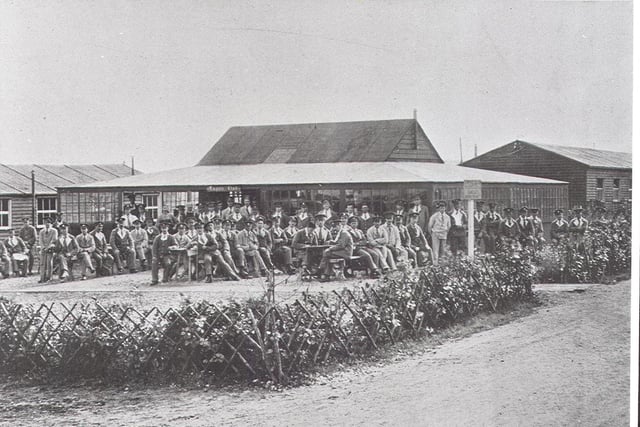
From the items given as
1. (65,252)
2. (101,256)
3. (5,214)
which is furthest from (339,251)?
(5,214)

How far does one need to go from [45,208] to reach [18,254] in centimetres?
833

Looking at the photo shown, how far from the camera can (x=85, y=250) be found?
12.1 meters

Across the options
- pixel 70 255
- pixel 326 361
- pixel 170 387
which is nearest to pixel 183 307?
pixel 170 387

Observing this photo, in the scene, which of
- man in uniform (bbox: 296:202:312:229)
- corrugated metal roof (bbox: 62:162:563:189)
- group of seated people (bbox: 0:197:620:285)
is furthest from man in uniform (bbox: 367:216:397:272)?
corrugated metal roof (bbox: 62:162:563:189)

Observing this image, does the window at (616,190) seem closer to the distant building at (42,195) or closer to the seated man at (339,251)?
the seated man at (339,251)

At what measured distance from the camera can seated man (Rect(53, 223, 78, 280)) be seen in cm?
1128

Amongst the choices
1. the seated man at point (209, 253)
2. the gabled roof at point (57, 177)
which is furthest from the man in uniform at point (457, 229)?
the gabled roof at point (57, 177)

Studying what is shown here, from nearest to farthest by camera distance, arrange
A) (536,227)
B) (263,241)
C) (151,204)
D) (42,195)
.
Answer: (263,241)
(536,227)
(42,195)
(151,204)

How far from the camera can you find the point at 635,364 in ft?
23.4

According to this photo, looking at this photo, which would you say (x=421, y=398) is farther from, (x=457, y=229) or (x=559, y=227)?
(x=559, y=227)

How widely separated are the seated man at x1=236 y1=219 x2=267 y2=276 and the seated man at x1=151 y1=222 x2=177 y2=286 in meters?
1.55

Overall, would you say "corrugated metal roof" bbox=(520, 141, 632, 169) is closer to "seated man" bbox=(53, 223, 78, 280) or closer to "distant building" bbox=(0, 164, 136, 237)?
"seated man" bbox=(53, 223, 78, 280)

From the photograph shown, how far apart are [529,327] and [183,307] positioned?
4.90 meters

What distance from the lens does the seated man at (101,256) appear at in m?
12.2
